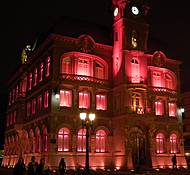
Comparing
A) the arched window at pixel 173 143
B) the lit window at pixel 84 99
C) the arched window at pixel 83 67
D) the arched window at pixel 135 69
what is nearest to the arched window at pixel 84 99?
the lit window at pixel 84 99

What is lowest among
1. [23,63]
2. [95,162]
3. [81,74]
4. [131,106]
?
[95,162]

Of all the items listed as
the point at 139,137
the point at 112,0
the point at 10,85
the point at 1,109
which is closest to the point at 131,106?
the point at 139,137

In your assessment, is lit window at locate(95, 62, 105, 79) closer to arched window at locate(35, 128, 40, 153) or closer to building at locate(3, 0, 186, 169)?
building at locate(3, 0, 186, 169)

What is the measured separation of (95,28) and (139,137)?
15.2 m

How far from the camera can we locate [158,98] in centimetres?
4522

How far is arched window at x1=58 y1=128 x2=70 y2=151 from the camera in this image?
3850cm

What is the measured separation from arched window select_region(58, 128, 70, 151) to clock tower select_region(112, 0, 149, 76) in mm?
9956

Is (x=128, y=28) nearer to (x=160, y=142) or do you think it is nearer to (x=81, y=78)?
(x=81, y=78)

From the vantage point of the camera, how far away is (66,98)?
39.9 m

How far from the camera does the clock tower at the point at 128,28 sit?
4262cm

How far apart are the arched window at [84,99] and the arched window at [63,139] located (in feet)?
12.0

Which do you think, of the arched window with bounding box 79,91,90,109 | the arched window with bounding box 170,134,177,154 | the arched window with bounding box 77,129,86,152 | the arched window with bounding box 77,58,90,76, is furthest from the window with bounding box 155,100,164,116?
the arched window with bounding box 77,129,86,152

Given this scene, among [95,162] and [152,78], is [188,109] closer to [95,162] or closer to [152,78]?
[152,78]

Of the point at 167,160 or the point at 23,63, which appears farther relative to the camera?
the point at 23,63
